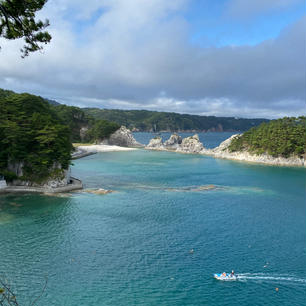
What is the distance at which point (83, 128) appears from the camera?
179125 mm

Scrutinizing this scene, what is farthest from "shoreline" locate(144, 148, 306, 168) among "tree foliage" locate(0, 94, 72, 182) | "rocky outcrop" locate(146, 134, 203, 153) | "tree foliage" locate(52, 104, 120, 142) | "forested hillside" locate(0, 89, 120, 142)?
"tree foliage" locate(0, 94, 72, 182)

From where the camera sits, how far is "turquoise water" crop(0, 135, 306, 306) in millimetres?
23125

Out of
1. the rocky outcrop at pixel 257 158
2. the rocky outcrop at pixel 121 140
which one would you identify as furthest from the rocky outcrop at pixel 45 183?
the rocky outcrop at pixel 121 140

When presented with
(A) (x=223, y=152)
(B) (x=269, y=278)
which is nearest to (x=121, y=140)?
(A) (x=223, y=152)

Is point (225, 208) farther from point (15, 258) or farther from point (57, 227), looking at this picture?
point (15, 258)

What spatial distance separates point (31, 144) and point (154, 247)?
40327 millimetres

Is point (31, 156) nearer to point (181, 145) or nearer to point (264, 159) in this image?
point (264, 159)

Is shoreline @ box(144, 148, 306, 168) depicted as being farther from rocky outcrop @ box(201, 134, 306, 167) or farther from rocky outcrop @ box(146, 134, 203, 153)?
rocky outcrop @ box(146, 134, 203, 153)

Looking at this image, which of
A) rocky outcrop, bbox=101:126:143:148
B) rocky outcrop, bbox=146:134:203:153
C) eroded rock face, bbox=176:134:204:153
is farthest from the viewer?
rocky outcrop, bbox=101:126:143:148

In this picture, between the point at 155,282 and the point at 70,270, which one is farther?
the point at 70,270

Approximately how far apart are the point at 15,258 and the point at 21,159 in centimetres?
3240

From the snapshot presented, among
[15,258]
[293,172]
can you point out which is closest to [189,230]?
[15,258]

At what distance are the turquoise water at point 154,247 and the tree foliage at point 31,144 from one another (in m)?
8.01

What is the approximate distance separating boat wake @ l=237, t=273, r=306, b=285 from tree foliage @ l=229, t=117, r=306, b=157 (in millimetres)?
91236
